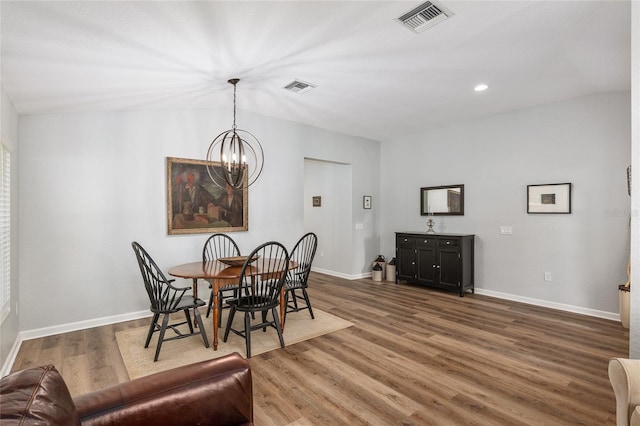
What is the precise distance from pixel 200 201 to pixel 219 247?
0.69 m

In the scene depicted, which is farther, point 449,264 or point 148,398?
point 449,264

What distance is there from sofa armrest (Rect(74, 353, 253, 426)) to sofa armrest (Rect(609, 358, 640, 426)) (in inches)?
61.7

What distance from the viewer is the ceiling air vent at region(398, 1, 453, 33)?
2303mm

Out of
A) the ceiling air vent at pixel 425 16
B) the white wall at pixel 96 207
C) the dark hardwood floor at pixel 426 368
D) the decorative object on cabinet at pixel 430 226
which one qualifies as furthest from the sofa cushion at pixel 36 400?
the decorative object on cabinet at pixel 430 226

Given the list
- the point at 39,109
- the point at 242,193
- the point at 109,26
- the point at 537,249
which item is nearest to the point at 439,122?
the point at 537,249

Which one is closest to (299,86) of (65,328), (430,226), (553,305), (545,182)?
(430,226)

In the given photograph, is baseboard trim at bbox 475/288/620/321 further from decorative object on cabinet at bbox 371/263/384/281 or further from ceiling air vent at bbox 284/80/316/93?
ceiling air vent at bbox 284/80/316/93

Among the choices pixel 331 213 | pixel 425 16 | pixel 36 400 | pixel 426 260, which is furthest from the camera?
pixel 331 213

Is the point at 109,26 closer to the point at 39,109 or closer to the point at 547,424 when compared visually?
the point at 39,109

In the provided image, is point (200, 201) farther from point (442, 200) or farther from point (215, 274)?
point (442, 200)

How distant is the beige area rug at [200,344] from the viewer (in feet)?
9.58

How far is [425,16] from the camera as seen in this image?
7.89ft

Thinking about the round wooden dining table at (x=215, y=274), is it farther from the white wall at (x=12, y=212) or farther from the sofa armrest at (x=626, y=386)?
the sofa armrest at (x=626, y=386)

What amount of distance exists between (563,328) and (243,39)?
170 inches
